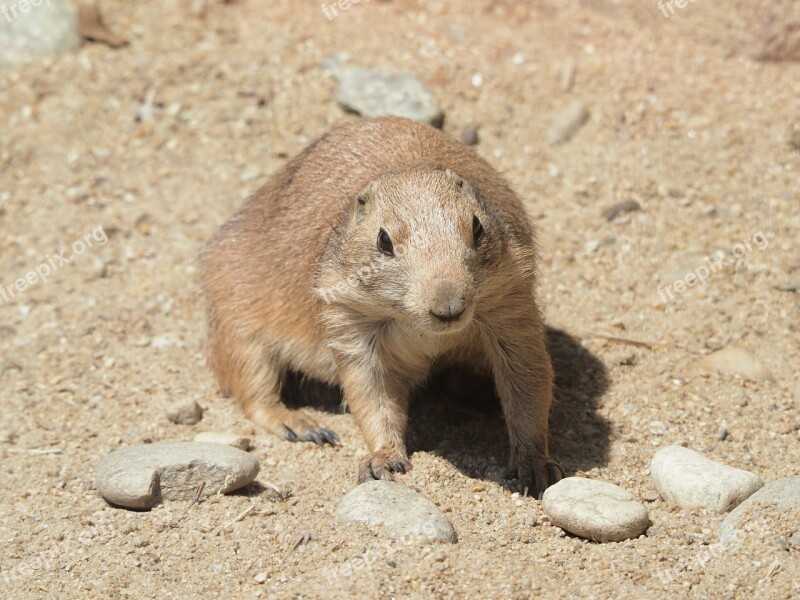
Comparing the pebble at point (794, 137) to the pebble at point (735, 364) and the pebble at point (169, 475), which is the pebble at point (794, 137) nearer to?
the pebble at point (735, 364)

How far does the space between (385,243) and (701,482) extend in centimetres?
210

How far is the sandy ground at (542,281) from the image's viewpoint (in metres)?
5.10

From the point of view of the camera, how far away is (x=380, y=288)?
17.4 feet

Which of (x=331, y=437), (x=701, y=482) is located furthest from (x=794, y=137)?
(x=331, y=437)

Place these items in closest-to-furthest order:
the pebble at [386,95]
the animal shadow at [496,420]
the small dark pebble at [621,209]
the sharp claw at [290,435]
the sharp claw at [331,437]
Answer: the animal shadow at [496,420], the sharp claw at [331,437], the sharp claw at [290,435], the small dark pebble at [621,209], the pebble at [386,95]

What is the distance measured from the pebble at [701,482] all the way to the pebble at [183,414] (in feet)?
9.89

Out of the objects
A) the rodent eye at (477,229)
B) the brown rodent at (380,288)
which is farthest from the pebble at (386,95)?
the rodent eye at (477,229)

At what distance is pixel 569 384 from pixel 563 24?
4415 millimetres

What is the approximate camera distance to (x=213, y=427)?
689cm

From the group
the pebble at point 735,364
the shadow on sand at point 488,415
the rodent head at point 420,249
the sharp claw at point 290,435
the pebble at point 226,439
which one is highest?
the rodent head at point 420,249

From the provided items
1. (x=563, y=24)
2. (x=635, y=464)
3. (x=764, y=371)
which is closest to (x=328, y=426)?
(x=635, y=464)

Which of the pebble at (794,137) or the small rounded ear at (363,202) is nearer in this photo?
the small rounded ear at (363,202)

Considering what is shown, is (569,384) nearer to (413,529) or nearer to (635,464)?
(635,464)

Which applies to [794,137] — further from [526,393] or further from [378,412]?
[378,412]
